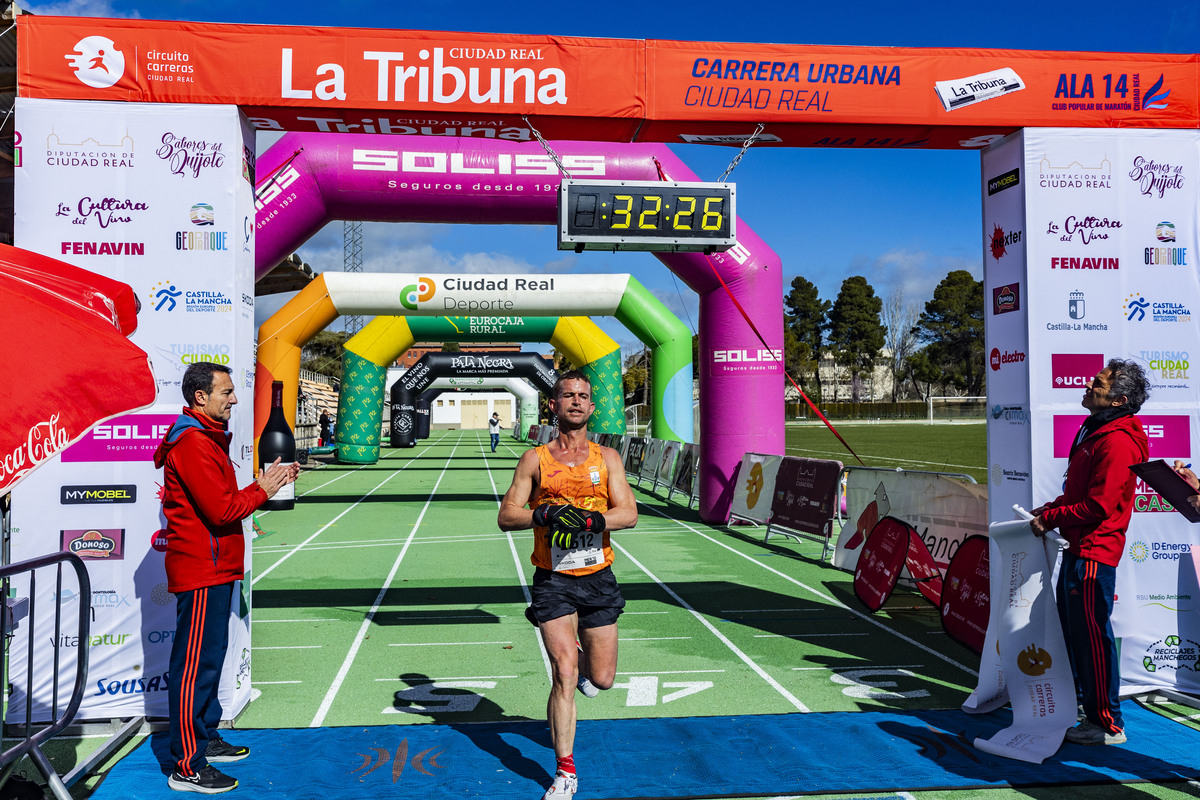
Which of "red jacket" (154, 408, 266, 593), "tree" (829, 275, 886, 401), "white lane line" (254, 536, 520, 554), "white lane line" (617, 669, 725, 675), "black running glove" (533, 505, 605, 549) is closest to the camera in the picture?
"black running glove" (533, 505, 605, 549)

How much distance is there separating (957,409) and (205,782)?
6824 centimetres

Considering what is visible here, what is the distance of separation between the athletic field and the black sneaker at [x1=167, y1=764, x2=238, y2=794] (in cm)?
7

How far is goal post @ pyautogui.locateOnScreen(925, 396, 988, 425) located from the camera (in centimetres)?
6350

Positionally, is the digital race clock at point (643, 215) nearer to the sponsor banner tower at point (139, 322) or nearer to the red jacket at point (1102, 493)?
the sponsor banner tower at point (139, 322)

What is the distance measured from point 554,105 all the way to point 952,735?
434 centimetres

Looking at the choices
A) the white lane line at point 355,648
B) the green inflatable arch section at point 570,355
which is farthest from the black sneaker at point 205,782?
the green inflatable arch section at point 570,355

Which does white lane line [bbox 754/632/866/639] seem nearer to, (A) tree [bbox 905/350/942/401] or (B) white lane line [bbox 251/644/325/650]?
(B) white lane line [bbox 251/644/325/650]

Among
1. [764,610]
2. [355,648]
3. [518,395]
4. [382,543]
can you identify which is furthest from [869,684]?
[518,395]

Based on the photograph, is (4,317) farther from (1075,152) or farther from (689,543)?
(689,543)

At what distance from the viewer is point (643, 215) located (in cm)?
606

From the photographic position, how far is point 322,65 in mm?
5230

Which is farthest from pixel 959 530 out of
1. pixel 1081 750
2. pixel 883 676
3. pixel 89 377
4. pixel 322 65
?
pixel 89 377

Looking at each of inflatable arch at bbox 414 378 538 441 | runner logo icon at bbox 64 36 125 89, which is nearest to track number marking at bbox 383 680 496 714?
runner logo icon at bbox 64 36 125 89

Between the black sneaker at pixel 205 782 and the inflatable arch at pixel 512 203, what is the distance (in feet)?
21.9
